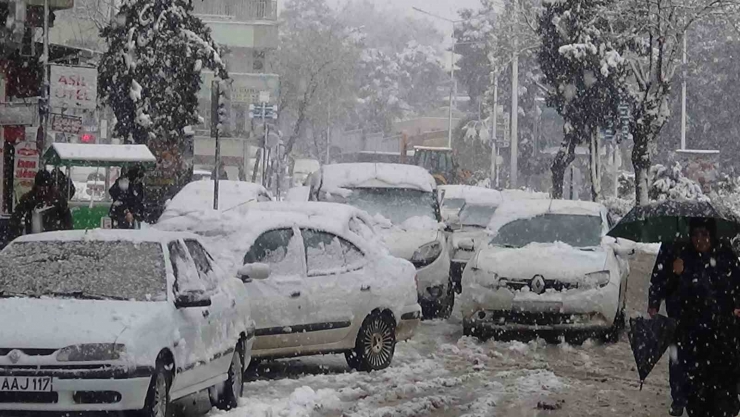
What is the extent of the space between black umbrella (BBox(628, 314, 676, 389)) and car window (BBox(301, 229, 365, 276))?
426 cm

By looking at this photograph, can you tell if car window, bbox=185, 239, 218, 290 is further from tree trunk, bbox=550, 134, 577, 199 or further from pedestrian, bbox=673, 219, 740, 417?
tree trunk, bbox=550, 134, 577, 199

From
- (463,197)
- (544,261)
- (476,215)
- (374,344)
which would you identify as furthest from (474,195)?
(374,344)

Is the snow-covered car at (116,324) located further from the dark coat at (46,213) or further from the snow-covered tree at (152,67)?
the snow-covered tree at (152,67)

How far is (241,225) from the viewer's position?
12469 mm

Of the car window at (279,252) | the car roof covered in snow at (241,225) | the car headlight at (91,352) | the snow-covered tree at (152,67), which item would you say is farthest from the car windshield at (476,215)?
the car headlight at (91,352)

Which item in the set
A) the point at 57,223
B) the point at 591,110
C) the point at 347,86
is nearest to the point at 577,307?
the point at 57,223

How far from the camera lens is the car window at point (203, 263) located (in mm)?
10305

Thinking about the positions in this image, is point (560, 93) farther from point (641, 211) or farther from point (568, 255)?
point (641, 211)

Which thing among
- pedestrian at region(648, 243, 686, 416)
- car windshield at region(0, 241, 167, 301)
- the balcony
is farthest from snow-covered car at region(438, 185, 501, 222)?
the balcony

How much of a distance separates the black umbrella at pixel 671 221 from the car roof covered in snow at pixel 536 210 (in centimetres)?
681

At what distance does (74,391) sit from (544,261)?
8.09m

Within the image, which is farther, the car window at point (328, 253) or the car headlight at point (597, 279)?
the car headlight at point (597, 279)

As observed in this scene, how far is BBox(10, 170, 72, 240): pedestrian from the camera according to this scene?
1883cm

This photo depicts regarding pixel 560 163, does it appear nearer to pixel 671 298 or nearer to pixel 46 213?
pixel 46 213
